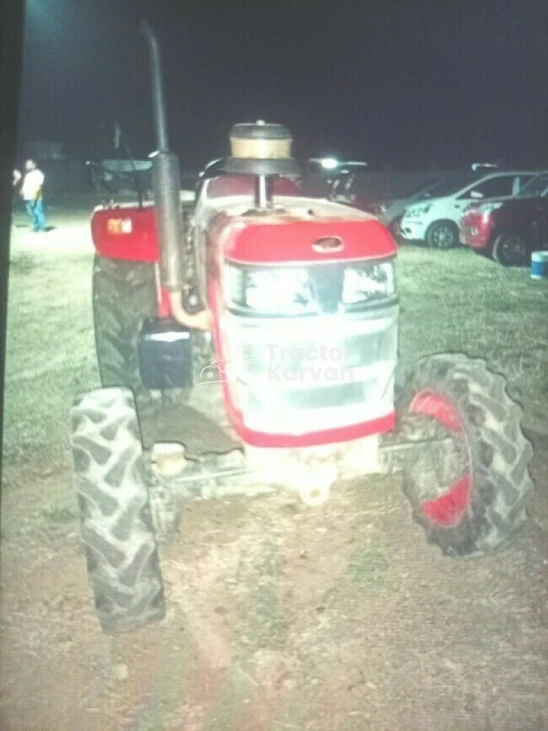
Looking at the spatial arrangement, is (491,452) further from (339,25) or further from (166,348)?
(339,25)

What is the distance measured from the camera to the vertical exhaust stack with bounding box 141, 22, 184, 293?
2.83 metres

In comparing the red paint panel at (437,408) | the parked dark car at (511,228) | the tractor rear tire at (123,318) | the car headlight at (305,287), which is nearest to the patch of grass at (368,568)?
the red paint panel at (437,408)

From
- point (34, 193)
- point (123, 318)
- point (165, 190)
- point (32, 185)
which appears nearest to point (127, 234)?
point (123, 318)

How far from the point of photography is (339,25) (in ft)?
20.7

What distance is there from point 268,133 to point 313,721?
2150 millimetres

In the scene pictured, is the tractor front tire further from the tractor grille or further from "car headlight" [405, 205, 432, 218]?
the tractor grille

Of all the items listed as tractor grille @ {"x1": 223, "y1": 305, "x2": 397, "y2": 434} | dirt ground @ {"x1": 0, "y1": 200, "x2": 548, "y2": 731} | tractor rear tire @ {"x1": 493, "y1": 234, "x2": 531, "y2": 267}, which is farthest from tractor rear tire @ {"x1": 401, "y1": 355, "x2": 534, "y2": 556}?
tractor rear tire @ {"x1": 493, "y1": 234, "x2": 531, "y2": 267}

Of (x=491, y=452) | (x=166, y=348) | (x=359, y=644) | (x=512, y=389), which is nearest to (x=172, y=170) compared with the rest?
(x=166, y=348)

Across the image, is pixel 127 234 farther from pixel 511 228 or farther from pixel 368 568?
pixel 511 228

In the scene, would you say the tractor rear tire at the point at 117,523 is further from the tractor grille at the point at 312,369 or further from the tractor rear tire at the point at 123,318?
the tractor rear tire at the point at 123,318

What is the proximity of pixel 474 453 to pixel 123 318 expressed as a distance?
232 cm

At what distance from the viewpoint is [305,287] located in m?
2.57

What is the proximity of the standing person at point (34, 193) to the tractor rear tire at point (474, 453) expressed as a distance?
595 cm

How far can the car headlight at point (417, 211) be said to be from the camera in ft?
34.1
